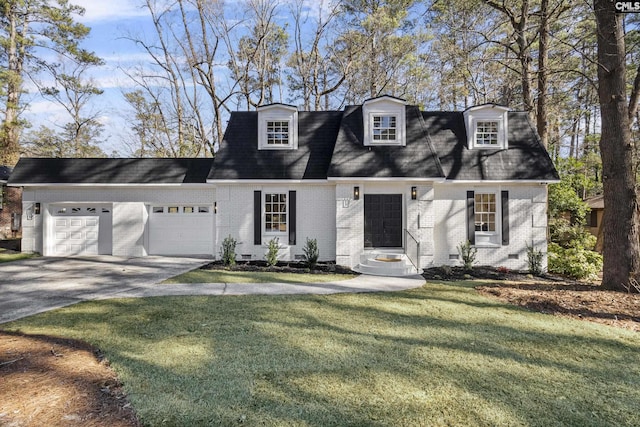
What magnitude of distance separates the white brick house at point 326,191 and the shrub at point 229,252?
48 centimetres

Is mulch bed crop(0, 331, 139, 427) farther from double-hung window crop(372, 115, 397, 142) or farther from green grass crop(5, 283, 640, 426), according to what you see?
double-hung window crop(372, 115, 397, 142)

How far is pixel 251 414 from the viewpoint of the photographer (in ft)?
9.54

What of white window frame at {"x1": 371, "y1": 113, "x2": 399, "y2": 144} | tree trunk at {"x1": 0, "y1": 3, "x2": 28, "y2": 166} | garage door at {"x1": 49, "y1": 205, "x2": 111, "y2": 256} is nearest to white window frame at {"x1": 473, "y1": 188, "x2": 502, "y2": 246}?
white window frame at {"x1": 371, "y1": 113, "x2": 399, "y2": 144}

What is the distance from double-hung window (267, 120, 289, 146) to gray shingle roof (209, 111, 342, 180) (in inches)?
17.9

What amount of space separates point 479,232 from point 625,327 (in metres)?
6.45

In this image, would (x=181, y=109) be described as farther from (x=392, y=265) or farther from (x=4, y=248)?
(x=392, y=265)

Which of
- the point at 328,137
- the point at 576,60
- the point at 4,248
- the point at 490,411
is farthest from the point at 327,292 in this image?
the point at 576,60

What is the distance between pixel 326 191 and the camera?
11922 millimetres

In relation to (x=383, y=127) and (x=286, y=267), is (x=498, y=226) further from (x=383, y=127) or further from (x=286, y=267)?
(x=286, y=267)

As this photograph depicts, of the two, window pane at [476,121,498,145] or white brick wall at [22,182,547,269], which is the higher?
window pane at [476,121,498,145]

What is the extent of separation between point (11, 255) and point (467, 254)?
57.1 feet

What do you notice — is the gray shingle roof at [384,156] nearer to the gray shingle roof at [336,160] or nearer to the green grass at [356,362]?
the gray shingle roof at [336,160]

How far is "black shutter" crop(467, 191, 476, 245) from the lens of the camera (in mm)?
11594

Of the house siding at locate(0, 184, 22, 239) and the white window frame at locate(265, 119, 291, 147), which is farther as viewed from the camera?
the house siding at locate(0, 184, 22, 239)
